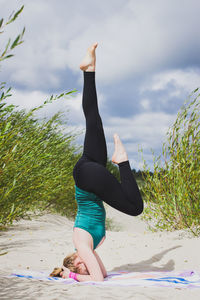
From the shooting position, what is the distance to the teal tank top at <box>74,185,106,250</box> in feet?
11.0

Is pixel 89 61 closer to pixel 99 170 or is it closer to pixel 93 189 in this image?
pixel 99 170

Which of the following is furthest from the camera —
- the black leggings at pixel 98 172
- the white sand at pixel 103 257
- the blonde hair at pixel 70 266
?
the blonde hair at pixel 70 266

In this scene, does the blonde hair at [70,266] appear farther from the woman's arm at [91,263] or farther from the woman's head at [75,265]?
the woman's arm at [91,263]

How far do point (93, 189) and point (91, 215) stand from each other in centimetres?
48

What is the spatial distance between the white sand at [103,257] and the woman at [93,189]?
0.42 meters

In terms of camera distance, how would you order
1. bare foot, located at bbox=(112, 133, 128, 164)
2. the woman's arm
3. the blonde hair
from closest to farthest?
bare foot, located at bbox=(112, 133, 128, 164) → the woman's arm → the blonde hair

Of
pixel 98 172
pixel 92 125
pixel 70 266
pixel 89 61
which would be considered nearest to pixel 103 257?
pixel 70 266

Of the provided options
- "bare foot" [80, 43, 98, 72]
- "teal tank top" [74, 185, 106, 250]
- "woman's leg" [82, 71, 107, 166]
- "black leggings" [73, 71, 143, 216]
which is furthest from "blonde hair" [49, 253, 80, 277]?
"bare foot" [80, 43, 98, 72]

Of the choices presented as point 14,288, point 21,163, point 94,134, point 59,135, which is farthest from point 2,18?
point 59,135

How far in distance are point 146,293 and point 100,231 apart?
812 mm

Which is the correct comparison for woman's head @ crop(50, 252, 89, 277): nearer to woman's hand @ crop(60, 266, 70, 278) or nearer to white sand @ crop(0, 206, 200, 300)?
woman's hand @ crop(60, 266, 70, 278)

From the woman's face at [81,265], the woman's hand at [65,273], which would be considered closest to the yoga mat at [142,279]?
the woman's hand at [65,273]

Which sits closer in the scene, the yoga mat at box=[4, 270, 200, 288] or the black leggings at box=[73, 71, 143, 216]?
the black leggings at box=[73, 71, 143, 216]

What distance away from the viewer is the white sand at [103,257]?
281 centimetres
